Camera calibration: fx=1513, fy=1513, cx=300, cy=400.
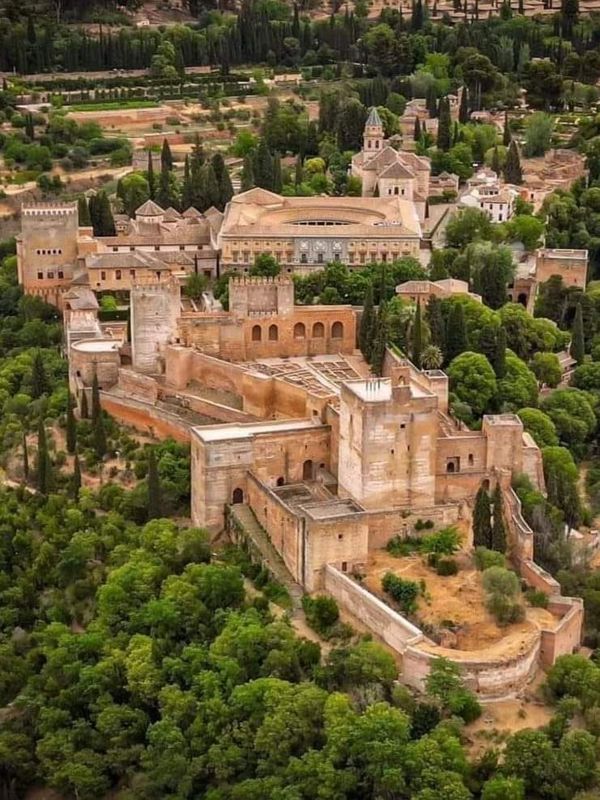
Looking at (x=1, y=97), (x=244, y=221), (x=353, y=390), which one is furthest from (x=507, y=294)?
(x=1, y=97)

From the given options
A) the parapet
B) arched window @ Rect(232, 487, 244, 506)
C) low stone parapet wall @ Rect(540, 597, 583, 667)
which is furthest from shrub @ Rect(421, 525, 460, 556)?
the parapet

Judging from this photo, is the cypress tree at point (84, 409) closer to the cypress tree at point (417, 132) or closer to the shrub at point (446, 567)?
the shrub at point (446, 567)

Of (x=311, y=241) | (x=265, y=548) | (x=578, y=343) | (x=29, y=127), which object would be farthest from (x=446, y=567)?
(x=29, y=127)

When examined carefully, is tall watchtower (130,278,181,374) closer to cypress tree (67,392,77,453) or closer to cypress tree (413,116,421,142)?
cypress tree (67,392,77,453)

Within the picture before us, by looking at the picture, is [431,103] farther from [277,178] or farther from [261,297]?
[261,297]

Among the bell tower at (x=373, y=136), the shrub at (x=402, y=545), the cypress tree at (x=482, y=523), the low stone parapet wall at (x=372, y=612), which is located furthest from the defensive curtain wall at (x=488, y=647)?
the bell tower at (x=373, y=136)

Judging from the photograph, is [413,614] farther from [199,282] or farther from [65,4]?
[65,4]
